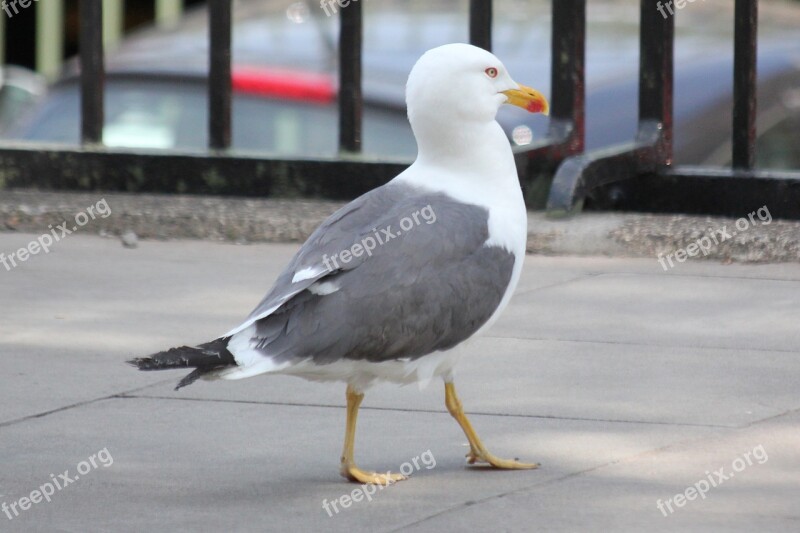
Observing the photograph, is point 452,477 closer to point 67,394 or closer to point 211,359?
point 211,359

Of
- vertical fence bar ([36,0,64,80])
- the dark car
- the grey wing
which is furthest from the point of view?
vertical fence bar ([36,0,64,80])

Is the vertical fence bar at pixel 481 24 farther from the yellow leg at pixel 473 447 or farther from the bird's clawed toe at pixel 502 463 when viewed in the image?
the bird's clawed toe at pixel 502 463

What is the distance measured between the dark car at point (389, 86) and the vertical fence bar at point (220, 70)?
1.17m

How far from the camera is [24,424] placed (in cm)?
480

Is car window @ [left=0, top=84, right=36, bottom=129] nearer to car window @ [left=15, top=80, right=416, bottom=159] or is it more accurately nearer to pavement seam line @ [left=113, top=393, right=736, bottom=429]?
car window @ [left=15, top=80, right=416, bottom=159]

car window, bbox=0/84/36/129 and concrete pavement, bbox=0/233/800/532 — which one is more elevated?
concrete pavement, bbox=0/233/800/532

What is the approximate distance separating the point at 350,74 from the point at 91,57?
1.32 metres

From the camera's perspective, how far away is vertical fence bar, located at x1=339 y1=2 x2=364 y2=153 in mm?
7730

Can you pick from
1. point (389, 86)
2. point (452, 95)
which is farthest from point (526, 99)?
point (389, 86)

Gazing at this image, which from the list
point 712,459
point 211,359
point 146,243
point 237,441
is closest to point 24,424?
point 237,441

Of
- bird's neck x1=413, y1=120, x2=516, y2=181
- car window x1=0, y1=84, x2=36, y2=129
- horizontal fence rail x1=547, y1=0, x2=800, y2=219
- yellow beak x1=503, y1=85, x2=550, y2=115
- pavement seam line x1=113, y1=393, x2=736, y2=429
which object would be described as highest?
yellow beak x1=503, y1=85, x2=550, y2=115

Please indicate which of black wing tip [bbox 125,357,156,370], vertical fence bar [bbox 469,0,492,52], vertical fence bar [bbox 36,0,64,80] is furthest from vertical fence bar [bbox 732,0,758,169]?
vertical fence bar [bbox 36,0,64,80]

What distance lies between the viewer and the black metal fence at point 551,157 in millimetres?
7375

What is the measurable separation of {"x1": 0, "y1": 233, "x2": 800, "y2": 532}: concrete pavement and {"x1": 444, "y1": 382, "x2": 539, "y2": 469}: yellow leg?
32mm
